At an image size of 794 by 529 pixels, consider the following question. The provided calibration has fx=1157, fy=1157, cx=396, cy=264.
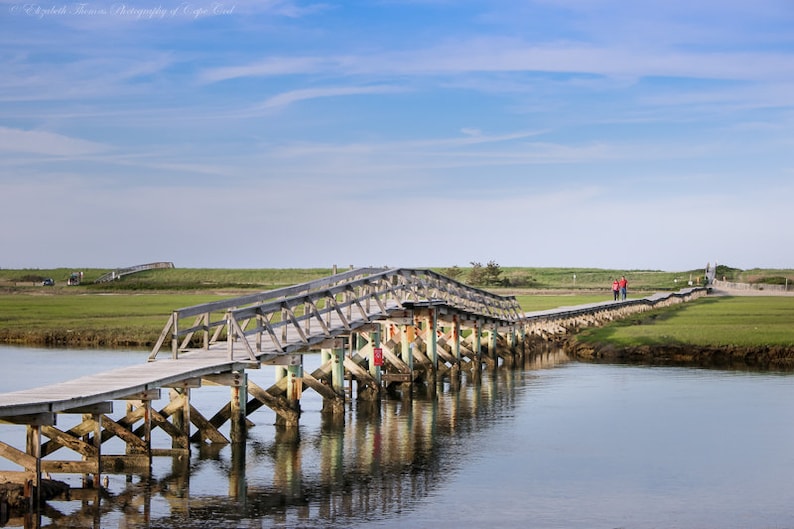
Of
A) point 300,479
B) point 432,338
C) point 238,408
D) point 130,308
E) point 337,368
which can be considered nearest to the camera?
point 300,479

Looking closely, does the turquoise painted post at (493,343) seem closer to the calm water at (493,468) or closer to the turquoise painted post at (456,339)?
the turquoise painted post at (456,339)

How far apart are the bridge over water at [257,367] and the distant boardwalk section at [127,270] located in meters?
98.1

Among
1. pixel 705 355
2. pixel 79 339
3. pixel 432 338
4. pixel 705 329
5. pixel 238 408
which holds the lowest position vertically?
pixel 705 355

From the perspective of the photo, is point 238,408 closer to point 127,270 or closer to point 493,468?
point 493,468

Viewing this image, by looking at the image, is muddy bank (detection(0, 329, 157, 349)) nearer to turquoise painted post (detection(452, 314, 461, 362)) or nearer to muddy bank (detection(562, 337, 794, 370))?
turquoise painted post (detection(452, 314, 461, 362))

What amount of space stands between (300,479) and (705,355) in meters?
32.9

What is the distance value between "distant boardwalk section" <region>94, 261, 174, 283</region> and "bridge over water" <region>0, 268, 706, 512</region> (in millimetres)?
98108

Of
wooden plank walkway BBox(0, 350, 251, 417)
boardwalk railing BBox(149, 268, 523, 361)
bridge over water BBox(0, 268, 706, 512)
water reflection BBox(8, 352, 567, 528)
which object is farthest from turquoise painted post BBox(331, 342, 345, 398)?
wooden plank walkway BBox(0, 350, 251, 417)

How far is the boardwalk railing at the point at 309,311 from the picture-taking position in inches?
1111

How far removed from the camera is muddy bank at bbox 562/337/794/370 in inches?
2000

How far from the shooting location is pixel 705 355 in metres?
52.8

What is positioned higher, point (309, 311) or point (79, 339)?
point (309, 311)

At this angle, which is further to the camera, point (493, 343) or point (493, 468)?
point (493, 343)

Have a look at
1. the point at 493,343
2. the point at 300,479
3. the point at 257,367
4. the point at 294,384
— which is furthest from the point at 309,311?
the point at 493,343
